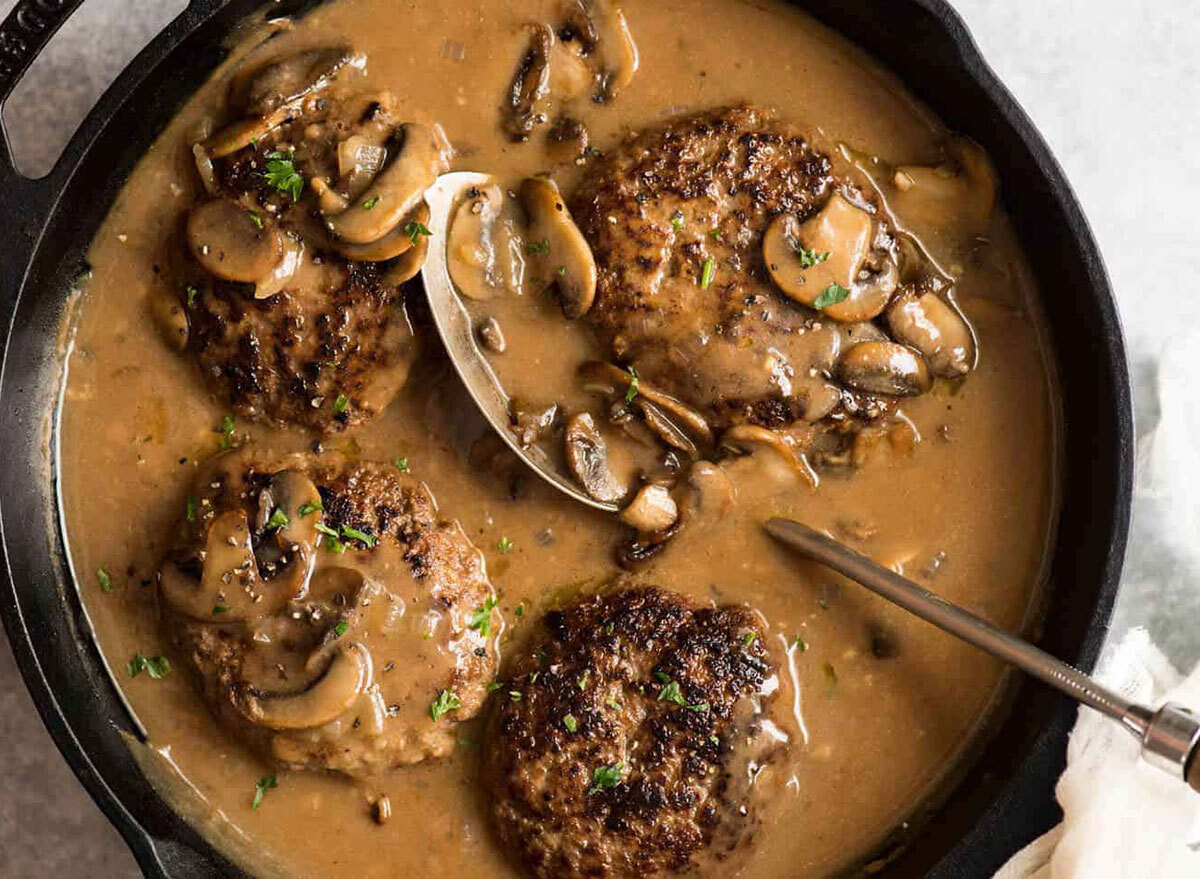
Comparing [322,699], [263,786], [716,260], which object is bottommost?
[263,786]

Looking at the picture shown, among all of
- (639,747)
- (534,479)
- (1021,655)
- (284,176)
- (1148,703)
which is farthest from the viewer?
(1148,703)

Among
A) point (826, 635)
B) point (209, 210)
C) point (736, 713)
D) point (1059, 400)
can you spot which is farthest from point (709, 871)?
point (209, 210)

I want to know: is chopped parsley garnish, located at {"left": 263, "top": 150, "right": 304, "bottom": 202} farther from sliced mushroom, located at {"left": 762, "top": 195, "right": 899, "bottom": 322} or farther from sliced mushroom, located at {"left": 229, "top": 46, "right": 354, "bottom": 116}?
sliced mushroom, located at {"left": 762, "top": 195, "right": 899, "bottom": 322}

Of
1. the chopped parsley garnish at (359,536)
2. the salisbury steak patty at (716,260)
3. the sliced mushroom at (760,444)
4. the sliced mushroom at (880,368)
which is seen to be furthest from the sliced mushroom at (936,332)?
the chopped parsley garnish at (359,536)

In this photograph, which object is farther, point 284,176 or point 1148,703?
point 1148,703

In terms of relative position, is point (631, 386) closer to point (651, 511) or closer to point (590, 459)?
A: point (590, 459)

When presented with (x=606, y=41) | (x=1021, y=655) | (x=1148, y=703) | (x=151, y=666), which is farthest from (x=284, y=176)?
(x=1148, y=703)

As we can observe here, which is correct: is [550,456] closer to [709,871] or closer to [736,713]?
[736,713]
